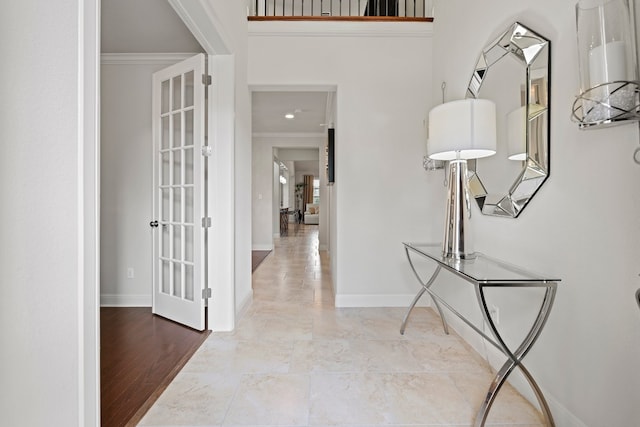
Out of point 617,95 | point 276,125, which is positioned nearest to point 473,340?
point 617,95

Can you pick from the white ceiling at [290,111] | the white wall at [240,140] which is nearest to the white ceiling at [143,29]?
the white wall at [240,140]

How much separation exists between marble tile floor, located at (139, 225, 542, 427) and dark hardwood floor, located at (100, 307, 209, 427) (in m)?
0.10

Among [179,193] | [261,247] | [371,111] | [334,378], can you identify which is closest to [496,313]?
[334,378]

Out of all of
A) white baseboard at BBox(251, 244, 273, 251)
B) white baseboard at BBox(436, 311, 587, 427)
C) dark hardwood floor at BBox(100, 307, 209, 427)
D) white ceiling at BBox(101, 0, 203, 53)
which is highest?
white ceiling at BBox(101, 0, 203, 53)

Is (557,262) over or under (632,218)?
under

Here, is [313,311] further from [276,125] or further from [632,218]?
[276,125]

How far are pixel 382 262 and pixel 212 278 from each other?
64.5 inches

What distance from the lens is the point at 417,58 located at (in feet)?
10.5

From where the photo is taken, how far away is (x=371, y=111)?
318 cm

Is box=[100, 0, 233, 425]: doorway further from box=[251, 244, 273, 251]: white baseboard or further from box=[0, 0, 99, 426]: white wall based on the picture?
box=[251, 244, 273, 251]: white baseboard

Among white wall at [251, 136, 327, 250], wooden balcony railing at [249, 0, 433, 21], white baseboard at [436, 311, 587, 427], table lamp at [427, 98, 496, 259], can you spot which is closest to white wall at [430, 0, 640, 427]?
white baseboard at [436, 311, 587, 427]

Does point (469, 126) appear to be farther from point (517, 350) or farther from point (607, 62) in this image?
point (517, 350)

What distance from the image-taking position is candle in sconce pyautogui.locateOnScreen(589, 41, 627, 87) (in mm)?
1104

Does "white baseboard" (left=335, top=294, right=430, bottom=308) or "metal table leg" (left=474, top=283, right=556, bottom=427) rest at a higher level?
"metal table leg" (left=474, top=283, right=556, bottom=427)
